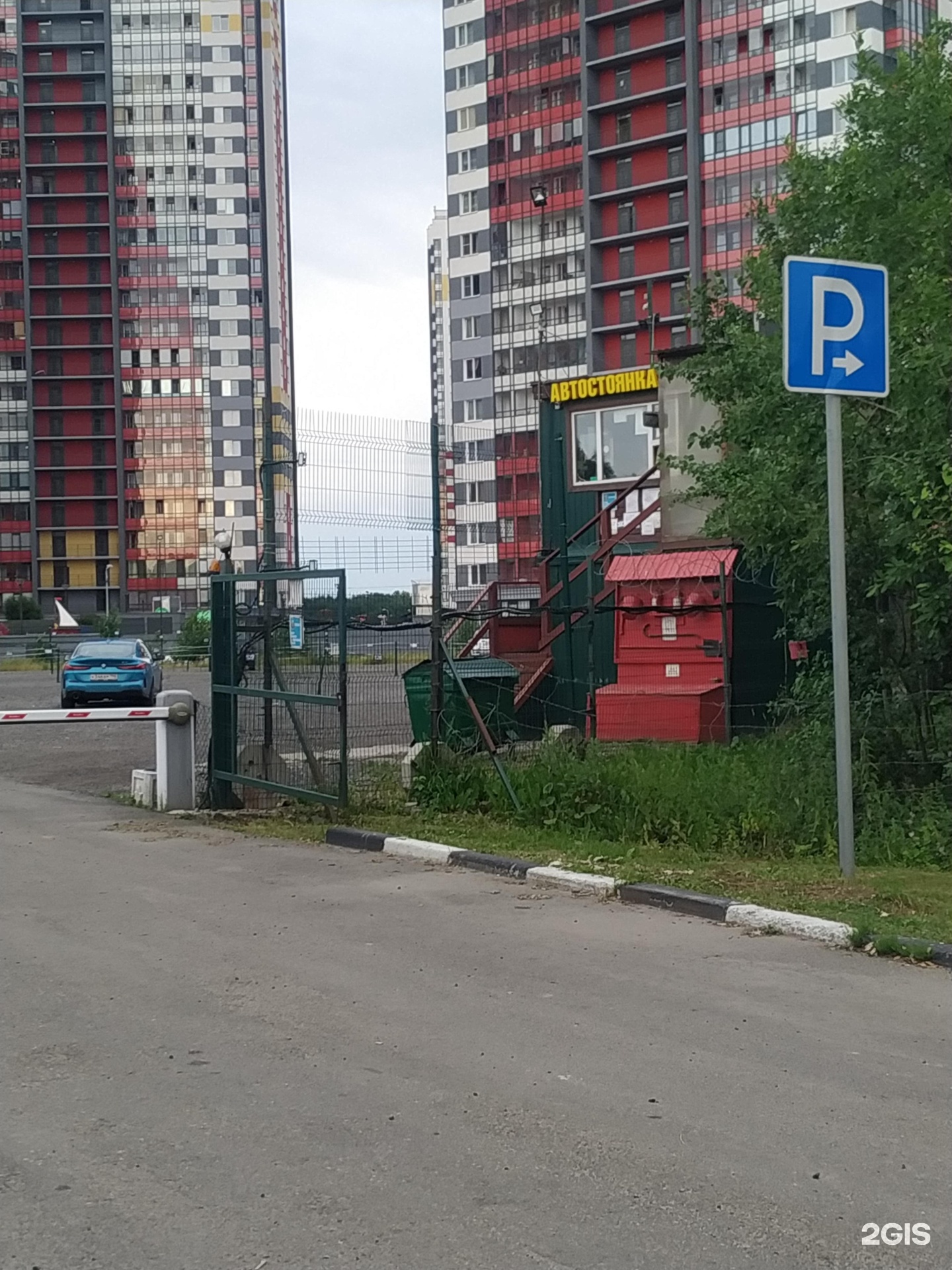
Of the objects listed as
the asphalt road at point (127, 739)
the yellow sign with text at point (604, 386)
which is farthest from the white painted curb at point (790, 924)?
the yellow sign with text at point (604, 386)

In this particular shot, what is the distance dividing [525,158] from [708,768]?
78047 millimetres

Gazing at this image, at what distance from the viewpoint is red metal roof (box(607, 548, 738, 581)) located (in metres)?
18.5

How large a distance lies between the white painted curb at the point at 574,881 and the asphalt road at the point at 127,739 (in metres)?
3.46

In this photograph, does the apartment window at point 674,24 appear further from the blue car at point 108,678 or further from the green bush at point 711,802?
the green bush at point 711,802

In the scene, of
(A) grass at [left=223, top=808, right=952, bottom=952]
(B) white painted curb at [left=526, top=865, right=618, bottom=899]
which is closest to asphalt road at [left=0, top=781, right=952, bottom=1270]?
(B) white painted curb at [left=526, top=865, right=618, bottom=899]

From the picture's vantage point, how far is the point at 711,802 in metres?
11.8

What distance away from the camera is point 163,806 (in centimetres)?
1477

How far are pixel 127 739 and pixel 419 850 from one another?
14.2m

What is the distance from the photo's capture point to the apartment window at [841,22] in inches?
2835

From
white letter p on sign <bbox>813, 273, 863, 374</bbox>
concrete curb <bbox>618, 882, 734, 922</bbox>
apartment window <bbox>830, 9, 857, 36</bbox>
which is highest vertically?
apartment window <bbox>830, 9, 857, 36</bbox>

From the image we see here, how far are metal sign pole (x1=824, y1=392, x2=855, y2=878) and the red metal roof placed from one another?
29.1 feet

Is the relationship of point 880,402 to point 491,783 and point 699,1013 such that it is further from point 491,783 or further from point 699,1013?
point 699,1013

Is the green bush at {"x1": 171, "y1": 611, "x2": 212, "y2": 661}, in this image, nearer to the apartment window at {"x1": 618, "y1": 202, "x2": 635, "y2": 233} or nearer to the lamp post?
the lamp post

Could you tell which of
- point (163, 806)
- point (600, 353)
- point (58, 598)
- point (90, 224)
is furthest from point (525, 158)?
point (163, 806)
